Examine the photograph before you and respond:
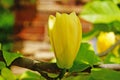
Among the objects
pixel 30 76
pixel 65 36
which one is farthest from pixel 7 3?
pixel 65 36

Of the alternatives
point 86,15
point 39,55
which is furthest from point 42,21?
point 86,15

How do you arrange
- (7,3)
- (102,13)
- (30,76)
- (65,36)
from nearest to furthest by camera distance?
(65,36), (30,76), (102,13), (7,3)

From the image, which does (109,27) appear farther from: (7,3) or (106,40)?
(7,3)

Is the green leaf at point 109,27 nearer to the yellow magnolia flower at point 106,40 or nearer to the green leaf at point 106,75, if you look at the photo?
the yellow magnolia flower at point 106,40

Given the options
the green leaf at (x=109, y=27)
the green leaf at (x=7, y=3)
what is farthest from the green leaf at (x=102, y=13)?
the green leaf at (x=7, y=3)

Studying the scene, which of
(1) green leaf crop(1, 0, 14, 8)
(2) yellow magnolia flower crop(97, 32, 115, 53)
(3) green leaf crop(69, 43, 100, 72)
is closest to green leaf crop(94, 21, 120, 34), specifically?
(2) yellow magnolia flower crop(97, 32, 115, 53)
